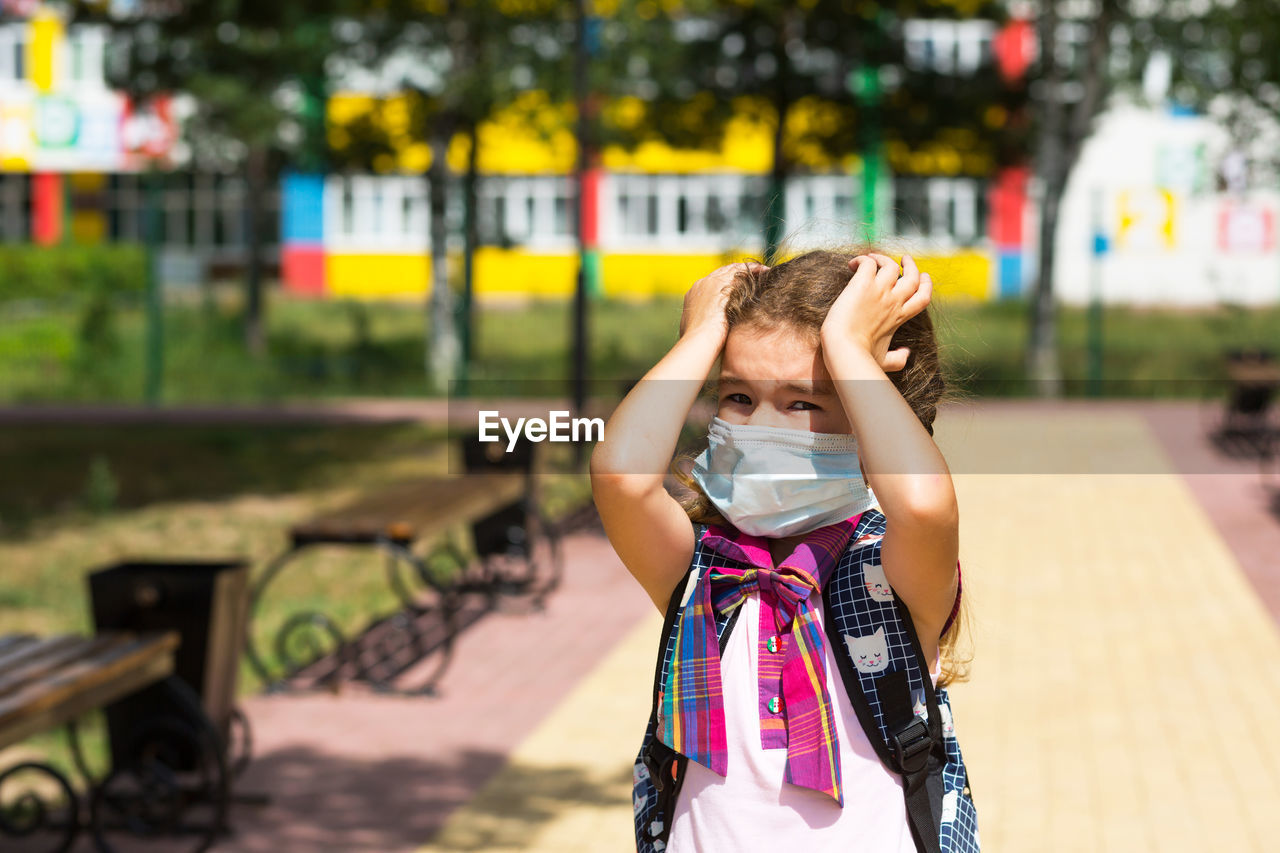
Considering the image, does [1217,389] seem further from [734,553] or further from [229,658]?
[734,553]

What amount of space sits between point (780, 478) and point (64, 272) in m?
35.2

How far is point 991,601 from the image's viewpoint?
28.5 ft

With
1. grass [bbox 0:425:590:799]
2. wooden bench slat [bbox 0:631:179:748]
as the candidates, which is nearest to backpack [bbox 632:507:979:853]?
wooden bench slat [bbox 0:631:179:748]

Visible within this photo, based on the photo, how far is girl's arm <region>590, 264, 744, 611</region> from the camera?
79.7 inches

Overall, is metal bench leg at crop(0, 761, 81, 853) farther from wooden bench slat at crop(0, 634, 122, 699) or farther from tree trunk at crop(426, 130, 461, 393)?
tree trunk at crop(426, 130, 461, 393)

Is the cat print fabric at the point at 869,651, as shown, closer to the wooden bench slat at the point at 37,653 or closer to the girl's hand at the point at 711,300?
the girl's hand at the point at 711,300

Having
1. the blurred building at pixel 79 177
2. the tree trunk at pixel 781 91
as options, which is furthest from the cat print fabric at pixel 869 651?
the blurred building at pixel 79 177

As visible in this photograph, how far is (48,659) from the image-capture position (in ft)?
15.2

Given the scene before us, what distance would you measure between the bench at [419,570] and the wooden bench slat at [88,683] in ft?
3.02

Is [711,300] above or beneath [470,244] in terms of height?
beneath

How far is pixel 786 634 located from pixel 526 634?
612cm

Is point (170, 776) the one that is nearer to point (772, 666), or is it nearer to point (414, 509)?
point (414, 509)

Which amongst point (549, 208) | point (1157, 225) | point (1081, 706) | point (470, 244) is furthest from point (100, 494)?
point (549, 208)

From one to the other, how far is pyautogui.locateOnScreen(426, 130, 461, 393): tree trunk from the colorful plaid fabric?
66.8 feet
